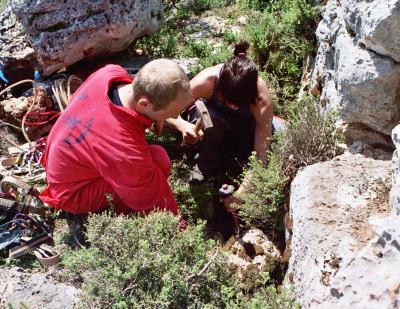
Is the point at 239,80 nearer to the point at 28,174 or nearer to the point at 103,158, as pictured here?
the point at 103,158

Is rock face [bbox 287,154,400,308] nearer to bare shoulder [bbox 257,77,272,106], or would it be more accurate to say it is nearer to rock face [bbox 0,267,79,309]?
bare shoulder [bbox 257,77,272,106]

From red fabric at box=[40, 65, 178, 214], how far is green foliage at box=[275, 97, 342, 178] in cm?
95

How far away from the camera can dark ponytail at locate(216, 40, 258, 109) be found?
4074mm

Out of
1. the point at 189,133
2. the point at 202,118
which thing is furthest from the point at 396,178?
the point at 189,133

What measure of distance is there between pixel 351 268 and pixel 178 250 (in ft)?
4.00

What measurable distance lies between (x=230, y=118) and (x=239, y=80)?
2.18 feet

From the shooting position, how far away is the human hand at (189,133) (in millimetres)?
4625

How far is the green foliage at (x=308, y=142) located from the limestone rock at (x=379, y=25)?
630 mm

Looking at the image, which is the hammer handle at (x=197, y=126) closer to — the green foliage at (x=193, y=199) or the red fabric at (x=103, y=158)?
the green foliage at (x=193, y=199)

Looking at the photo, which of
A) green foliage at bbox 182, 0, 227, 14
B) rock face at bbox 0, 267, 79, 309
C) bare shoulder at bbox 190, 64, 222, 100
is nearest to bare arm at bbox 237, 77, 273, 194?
bare shoulder at bbox 190, 64, 222, 100

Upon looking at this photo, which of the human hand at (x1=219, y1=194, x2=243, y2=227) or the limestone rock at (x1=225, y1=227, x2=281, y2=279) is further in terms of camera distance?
the human hand at (x1=219, y1=194, x2=243, y2=227)

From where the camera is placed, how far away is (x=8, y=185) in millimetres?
4582

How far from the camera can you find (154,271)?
3.05 metres

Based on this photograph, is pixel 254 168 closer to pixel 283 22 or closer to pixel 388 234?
pixel 388 234
